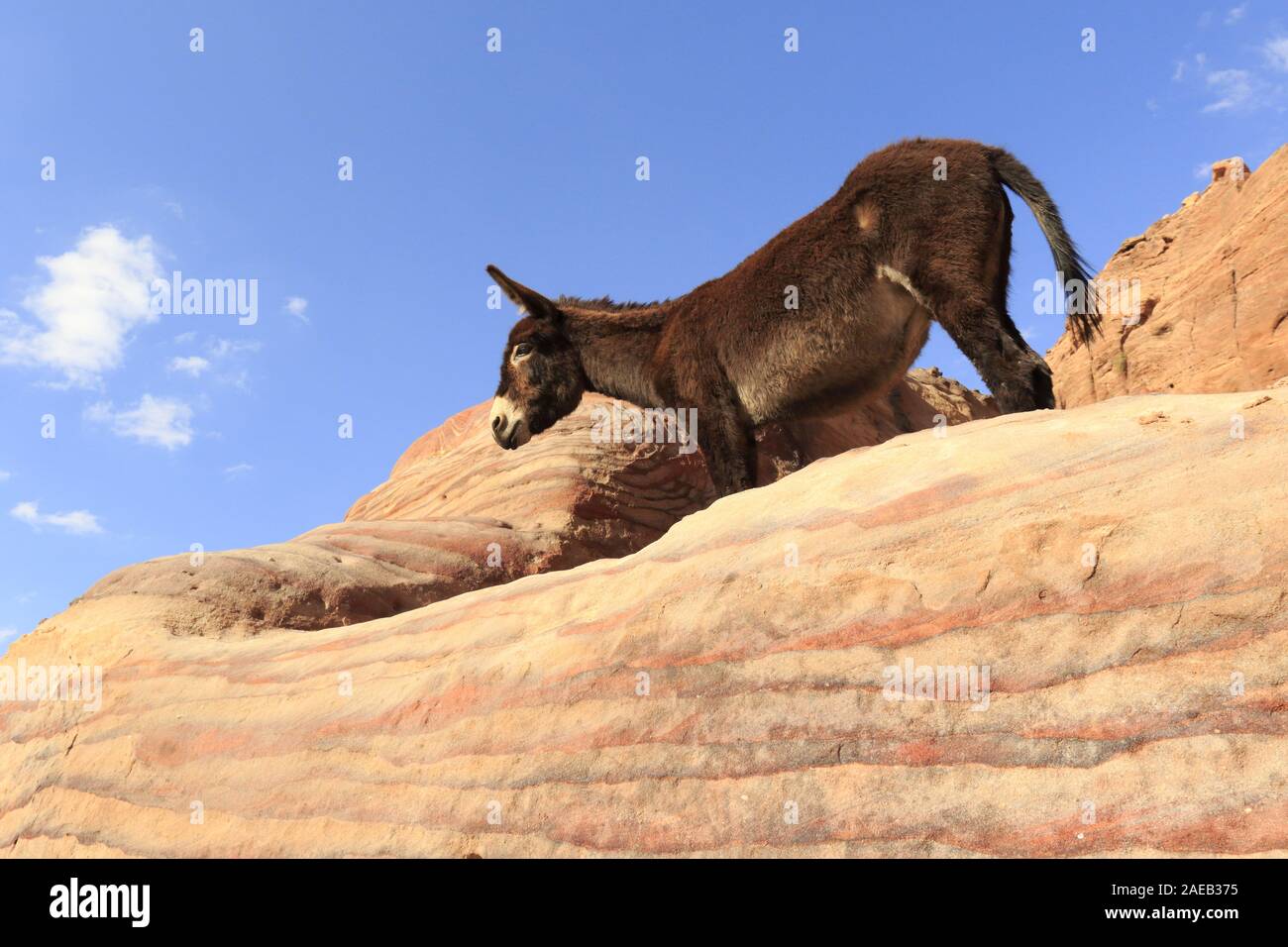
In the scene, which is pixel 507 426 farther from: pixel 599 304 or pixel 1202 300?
pixel 1202 300

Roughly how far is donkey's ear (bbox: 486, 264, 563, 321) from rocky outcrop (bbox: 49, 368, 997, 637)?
2263 mm

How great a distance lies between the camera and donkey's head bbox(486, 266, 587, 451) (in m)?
9.69

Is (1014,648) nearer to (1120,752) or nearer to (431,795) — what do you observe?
(1120,752)

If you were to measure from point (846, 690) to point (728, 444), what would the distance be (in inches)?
192

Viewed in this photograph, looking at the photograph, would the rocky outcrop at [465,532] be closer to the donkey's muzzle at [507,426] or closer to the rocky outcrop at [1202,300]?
the donkey's muzzle at [507,426]

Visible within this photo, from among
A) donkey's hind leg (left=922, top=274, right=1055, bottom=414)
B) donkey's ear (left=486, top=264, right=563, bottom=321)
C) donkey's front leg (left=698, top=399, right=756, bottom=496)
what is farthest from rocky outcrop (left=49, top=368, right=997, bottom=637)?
donkey's ear (left=486, top=264, right=563, bottom=321)

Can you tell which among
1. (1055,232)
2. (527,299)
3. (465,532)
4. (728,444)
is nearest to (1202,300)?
(1055,232)

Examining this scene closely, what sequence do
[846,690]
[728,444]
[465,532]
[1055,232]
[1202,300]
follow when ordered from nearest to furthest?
[846,690]
[1055,232]
[728,444]
[465,532]
[1202,300]

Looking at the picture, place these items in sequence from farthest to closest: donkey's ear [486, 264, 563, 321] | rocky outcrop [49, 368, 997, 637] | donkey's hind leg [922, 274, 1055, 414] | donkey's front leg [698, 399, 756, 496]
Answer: donkey's ear [486, 264, 563, 321] → donkey's front leg [698, 399, 756, 496] → rocky outcrop [49, 368, 997, 637] → donkey's hind leg [922, 274, 1055, 414]

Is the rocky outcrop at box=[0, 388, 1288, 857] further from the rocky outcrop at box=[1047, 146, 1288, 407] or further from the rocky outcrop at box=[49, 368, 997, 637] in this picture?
the rocky outcrop at box=[1047, 146, 1288, 407]

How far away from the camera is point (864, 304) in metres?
7.18

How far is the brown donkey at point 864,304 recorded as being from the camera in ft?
21.6

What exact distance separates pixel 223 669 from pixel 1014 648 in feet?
14.5
